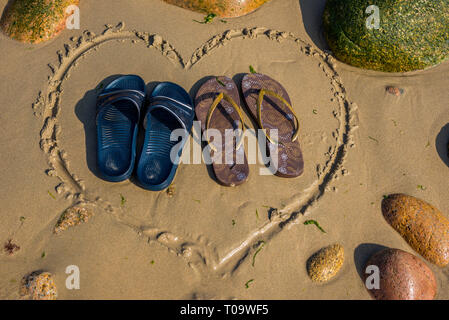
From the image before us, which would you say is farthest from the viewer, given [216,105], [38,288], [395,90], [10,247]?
[395,90]

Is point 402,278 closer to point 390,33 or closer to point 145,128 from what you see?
point 390,33

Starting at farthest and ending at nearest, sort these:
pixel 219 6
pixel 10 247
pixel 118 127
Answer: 1. pixel 219 6
2. pixel 118 127
3. pixel 10 247

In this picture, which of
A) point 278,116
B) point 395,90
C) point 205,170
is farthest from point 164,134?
point 395,90

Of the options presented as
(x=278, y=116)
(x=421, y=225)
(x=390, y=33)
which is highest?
(x=390, y=33)

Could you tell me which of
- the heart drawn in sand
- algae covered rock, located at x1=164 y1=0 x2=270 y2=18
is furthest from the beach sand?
algae covered rock, located at x1=164 y1=0 x2=270 y2=18

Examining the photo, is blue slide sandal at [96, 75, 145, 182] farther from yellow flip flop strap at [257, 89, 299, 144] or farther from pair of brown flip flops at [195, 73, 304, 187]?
yellow flip flop strap at [257, 89, 299, 144]

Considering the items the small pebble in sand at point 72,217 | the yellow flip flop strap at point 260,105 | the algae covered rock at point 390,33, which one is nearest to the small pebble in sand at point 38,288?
the small pebble in sand at point 72,217
